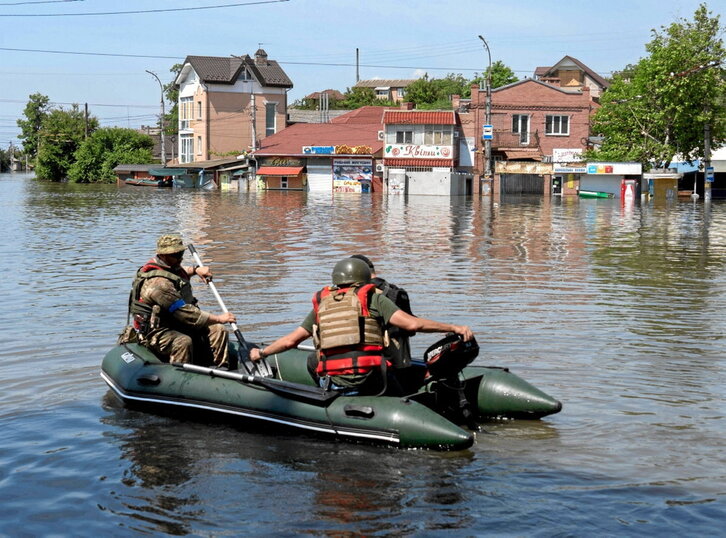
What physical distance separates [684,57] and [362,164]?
2435cm

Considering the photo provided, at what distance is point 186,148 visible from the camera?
8644 centimetres

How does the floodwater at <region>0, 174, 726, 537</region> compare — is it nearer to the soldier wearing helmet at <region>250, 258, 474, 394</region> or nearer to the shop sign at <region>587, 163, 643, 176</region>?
the soldier wearing helmet at <region>250, 258, 474, 394</region>

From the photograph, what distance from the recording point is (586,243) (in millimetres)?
26547

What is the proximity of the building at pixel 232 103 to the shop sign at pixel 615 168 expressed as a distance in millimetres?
32108

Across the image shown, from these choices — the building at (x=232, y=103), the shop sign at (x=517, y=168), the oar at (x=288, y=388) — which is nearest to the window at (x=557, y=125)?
the shop sign at (x=517, y=168)

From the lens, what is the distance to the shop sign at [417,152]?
66.9 m

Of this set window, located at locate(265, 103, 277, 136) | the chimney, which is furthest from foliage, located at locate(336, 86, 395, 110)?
window, located at locate(265, 103, 277, 136)

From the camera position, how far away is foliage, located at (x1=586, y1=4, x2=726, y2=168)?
5597 cm

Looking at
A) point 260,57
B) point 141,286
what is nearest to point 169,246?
point 141,286

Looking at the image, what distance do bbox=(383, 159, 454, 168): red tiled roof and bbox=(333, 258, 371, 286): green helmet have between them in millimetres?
59533

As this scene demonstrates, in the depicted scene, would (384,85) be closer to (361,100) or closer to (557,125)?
(361,100)

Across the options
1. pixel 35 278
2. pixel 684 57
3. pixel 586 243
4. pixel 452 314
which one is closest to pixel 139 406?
pixel 452 314

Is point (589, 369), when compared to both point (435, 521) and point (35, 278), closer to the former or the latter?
point (435, 521)

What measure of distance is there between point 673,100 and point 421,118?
58.6 feet
